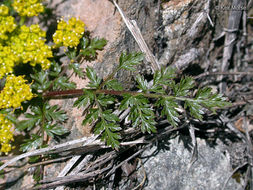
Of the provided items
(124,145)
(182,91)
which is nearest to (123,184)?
(124,145)

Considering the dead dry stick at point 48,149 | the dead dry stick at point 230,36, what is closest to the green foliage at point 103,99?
the dead dry stick at point 48,149

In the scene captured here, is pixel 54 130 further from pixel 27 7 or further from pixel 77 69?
pixel 27 7

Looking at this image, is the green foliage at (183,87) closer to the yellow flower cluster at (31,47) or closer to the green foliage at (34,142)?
the yellow flower cluster at (31,47)

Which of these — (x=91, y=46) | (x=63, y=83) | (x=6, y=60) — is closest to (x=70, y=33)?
(x=91, y=46)

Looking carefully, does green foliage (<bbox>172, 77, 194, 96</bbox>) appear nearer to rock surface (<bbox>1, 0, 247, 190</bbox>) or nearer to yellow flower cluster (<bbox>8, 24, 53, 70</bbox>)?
rock surface (<bbox>1, 0, 247, 190</bbox>)

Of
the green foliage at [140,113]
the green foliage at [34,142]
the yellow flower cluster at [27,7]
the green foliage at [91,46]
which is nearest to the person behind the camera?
the green foliage at [140,113]
